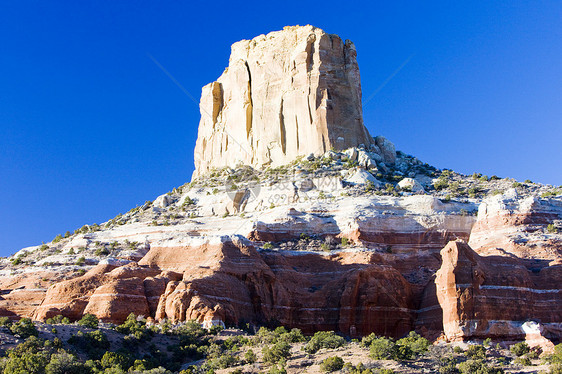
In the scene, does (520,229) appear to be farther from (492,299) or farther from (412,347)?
(412,347)

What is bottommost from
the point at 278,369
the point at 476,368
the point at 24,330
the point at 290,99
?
the point at 476,368

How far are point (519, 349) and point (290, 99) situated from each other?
5089cm

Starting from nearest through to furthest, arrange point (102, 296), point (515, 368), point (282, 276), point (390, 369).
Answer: point (390, 369) < point (515, 368) < point (102, 296) < point (282, 276)

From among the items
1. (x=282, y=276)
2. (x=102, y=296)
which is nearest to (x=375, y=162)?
(x=282, y=276)

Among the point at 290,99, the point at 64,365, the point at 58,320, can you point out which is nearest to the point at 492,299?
the point at 58,320

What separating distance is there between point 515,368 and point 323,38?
59946 mm

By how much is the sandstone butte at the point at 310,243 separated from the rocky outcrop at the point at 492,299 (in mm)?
101

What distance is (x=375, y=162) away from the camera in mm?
87000

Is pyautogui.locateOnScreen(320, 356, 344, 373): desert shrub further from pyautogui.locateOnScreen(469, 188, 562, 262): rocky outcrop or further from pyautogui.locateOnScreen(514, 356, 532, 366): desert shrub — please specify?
pyautogui.locateOnScreen(469, 188, 562, 262): rocky outcrop

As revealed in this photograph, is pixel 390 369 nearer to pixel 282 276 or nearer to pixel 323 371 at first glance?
pixel 323 371

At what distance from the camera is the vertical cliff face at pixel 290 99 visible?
3506 inches

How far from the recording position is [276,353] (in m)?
39.4

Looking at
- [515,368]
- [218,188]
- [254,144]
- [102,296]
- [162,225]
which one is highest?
[254,144]

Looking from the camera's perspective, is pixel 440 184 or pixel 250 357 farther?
pixel 440 184
